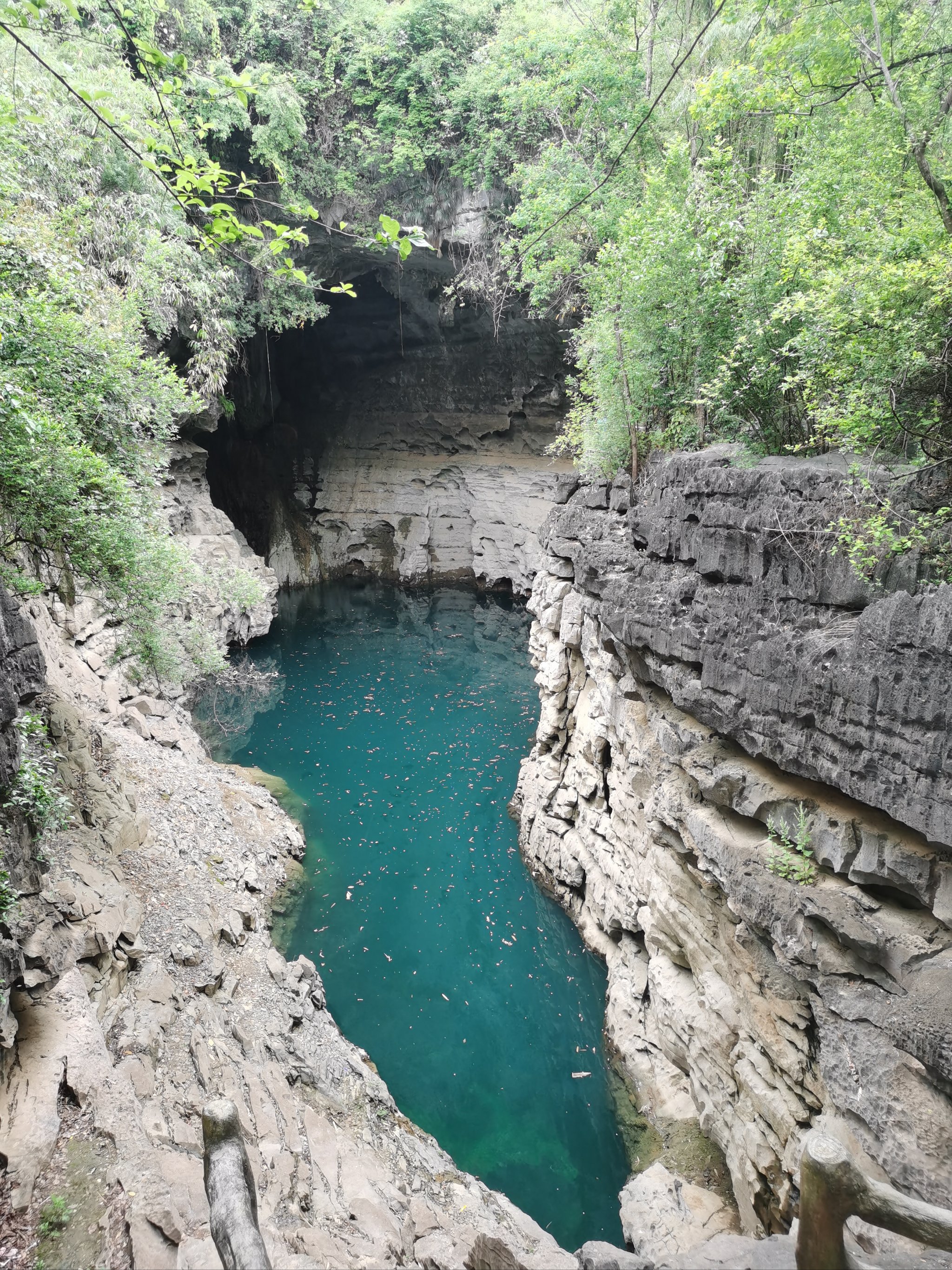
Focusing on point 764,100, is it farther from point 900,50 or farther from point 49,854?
point 49,854

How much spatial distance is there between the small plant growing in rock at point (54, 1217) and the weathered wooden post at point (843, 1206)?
4079 millimetres

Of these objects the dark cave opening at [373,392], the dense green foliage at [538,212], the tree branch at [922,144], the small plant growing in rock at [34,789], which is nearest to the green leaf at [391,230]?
the dense green foliage at [538,212]

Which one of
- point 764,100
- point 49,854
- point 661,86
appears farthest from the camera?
point 661,86

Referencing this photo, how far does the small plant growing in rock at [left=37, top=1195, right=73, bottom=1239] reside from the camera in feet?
12.3

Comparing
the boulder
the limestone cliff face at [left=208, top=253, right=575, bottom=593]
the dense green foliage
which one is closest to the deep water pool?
the boulder

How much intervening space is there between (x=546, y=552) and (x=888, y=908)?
9.36m

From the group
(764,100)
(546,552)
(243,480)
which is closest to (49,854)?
(546,552)

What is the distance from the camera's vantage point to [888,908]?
5137 mm

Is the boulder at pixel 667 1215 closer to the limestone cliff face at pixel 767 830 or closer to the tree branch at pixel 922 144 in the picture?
the limestone cliff face at pixel 767 830

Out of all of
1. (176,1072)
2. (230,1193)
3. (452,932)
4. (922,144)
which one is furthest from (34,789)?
→ (922,144)

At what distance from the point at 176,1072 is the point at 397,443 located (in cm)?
2677

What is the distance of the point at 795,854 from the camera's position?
19.5 ft

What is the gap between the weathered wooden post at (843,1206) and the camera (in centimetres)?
298

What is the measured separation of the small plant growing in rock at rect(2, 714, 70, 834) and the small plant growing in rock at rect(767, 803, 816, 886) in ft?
21.5
